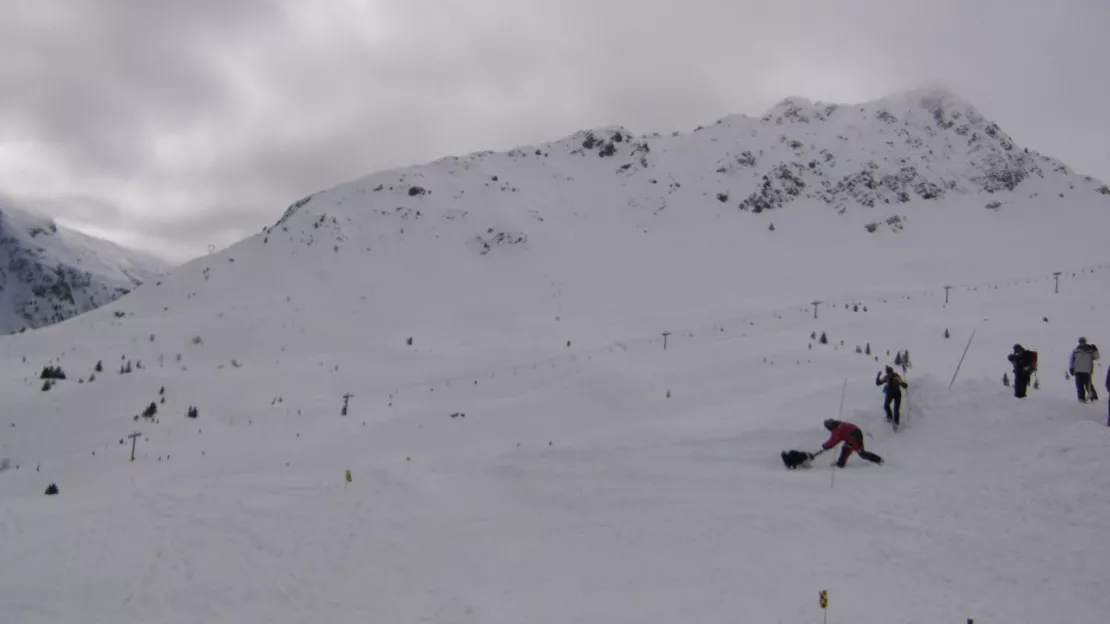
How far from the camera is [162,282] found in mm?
43750

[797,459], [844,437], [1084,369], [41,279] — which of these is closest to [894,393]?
[844,437]

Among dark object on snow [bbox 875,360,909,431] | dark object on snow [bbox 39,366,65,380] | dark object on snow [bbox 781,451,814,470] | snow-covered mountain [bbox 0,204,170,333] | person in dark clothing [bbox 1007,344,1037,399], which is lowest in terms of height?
dark object on snow [bbox 781,451,814,470]

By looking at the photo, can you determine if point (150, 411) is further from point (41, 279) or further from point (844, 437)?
point (41, 279)

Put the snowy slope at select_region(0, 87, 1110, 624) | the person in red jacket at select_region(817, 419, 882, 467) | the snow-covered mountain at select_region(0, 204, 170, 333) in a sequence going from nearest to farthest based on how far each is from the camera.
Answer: the snowy slope at select_region(0, 87, 1110, 624)
the person in red jacket at select_region(817, 419, 882, 467)
the snow-covered mountain at select_region(0, 204, 170, 333)

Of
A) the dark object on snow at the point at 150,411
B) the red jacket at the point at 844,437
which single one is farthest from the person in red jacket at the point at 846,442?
the dark object on snow at the point at 150,411

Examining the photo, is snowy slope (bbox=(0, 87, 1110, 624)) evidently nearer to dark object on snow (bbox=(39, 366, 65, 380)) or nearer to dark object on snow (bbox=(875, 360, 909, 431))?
dark object on snow (bbox=(875, 360, 909, 431))

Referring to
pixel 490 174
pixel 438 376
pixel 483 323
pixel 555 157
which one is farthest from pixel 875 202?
pixel 438 376

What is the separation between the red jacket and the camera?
11797 millimetres

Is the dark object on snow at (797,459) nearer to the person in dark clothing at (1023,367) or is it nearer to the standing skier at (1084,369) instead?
the person in dark clothing at (1023,367)

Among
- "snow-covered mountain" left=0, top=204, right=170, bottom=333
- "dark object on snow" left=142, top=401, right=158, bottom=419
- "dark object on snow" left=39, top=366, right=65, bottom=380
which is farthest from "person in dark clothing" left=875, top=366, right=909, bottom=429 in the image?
"snow-covered mountain" left=0, top=204, right=170, bottom=333

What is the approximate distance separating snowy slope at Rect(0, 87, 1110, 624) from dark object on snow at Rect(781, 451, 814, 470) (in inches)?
15.7

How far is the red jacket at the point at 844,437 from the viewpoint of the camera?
464 inches

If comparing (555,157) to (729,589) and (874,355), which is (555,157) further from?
(729,589)

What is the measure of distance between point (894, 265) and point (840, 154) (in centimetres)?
2140
